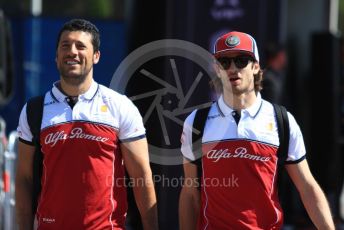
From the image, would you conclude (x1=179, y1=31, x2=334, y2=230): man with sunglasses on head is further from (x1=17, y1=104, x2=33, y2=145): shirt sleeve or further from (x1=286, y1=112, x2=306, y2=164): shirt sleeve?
(x1=17, y1=104, x2=33, y2=145): shirt sleeve

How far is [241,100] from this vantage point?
511 centimetres

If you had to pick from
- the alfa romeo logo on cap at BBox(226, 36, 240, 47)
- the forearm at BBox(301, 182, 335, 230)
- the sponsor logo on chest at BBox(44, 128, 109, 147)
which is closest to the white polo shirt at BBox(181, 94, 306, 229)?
the forearm at BBox(301, 182, 335, 230)

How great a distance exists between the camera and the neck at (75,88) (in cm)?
511

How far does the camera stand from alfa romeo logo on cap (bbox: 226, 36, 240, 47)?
5.06 meters

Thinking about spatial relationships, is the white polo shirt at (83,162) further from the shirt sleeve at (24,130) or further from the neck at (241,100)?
the neck at (241,100)

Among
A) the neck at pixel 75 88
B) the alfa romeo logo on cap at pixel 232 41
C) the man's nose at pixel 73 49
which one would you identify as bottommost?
the neck at pixel 75 88

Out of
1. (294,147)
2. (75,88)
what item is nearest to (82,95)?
(75,88)

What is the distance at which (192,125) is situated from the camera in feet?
16.5

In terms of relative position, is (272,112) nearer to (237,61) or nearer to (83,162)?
(237,61)

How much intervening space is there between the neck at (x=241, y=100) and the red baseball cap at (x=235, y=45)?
0.70 ft

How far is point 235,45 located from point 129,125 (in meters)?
0.74

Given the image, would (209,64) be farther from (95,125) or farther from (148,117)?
(95,125)

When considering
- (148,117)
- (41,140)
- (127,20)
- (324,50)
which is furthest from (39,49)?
(41,140)

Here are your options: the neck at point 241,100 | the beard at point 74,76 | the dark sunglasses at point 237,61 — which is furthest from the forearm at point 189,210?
the beard at point 74,76
